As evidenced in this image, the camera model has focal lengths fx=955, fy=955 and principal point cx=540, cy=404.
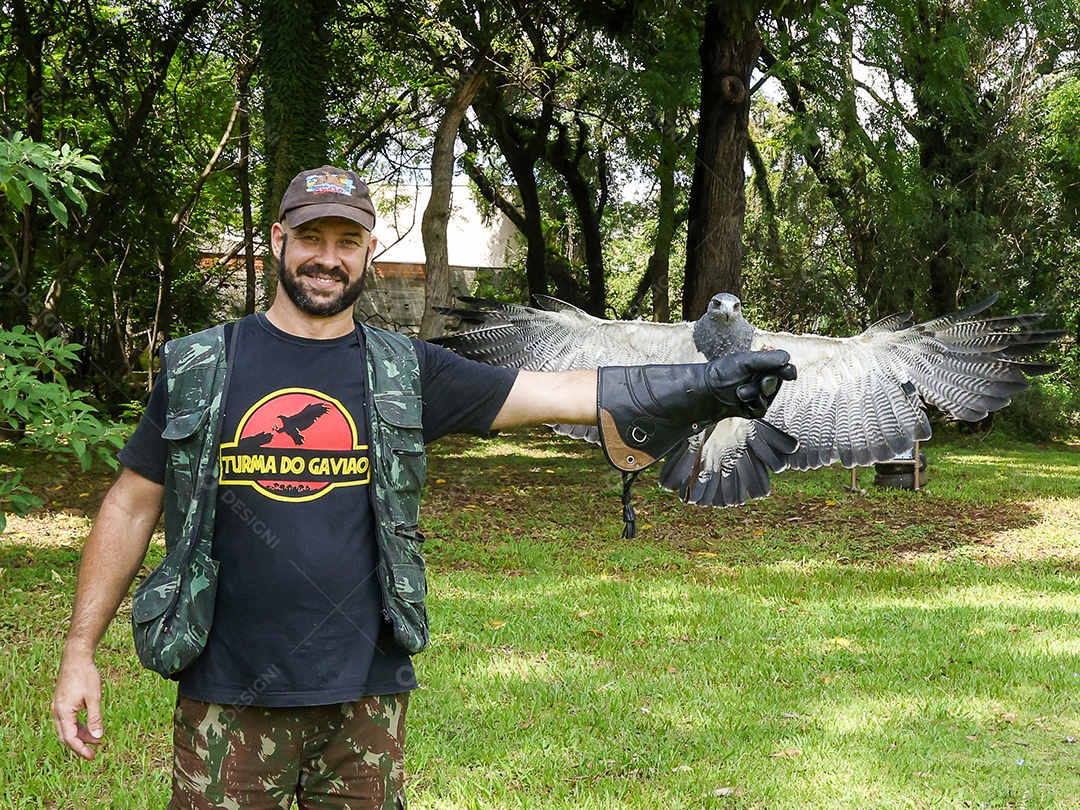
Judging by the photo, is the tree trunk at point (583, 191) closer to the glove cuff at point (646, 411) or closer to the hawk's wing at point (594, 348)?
the hawk's wing at point (594, 348)

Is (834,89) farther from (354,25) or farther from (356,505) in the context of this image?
(356,505)

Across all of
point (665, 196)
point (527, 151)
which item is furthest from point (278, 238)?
point (527, 151)

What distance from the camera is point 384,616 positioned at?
6.46 ft

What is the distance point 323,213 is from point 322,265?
0.11 meters

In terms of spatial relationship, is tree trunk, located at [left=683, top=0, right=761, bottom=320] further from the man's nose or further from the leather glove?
the man's nose

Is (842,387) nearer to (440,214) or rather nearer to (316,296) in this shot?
(440,214)

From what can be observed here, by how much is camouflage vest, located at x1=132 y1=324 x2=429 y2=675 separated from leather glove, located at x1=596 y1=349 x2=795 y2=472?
42 cm

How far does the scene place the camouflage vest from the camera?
1.90 meters

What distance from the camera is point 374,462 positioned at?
1967 millimetres

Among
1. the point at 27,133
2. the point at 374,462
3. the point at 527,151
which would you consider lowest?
the point at 374,462

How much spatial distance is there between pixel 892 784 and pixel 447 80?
1001 cm

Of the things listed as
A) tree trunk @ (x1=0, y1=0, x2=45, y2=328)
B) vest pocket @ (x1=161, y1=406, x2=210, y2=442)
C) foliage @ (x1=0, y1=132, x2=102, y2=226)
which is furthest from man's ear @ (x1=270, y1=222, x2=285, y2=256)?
tree trunk @ (x1=0, y1=0, x2=45, y2=328)

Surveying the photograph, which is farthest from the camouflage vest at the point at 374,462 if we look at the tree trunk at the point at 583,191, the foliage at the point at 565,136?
the tree trunk at the point at 583,191

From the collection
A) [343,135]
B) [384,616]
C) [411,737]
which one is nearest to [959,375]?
[411,737]
